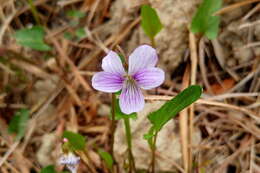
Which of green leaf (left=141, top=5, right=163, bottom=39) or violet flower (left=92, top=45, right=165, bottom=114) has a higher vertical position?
green leaf (left=141, top=5, right=163, bottom=39)

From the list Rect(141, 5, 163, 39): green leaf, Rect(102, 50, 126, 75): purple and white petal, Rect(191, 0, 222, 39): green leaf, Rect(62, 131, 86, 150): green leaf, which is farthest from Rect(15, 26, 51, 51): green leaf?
Rect(102, 50, 126, 75): purple and white petal

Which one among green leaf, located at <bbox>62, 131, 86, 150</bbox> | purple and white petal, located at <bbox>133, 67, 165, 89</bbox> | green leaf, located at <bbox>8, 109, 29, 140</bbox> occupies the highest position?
purple and white petal, located at <bbox>133, 67, 165, 89</bbox>

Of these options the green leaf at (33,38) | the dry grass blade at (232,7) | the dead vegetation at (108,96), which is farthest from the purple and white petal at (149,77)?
the green leaf at (33,38)

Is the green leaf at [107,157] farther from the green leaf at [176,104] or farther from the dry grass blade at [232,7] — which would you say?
the dry grass blade at [232,7]

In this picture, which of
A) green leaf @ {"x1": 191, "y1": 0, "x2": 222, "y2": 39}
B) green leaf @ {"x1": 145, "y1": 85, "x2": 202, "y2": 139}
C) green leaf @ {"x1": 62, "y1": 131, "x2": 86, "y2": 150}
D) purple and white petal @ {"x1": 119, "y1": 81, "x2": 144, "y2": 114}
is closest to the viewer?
green leaf @ {"x1": 145, "y1": 85, "x2": 202, "y2": 139}

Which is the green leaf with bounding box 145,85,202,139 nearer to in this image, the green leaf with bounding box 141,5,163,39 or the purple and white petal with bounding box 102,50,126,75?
the purple and white petal with bounding box 102,50,126,75

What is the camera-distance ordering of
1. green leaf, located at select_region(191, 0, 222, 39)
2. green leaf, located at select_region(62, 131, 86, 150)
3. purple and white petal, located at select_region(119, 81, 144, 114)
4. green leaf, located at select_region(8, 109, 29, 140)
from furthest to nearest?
green leaf, located at select_region(8, 109, 29, 140) < green leaf, located at select_region(191, 0, 222, 39) < green leaf, located at select_region(62, 131, 86, 150) < purple and white petal, located at select_region(119, 81, 144, 114)

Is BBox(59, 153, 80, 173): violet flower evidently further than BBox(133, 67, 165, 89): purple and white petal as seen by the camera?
Yes
